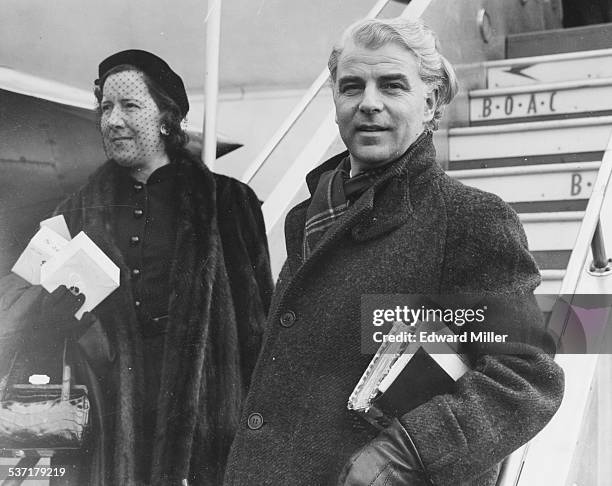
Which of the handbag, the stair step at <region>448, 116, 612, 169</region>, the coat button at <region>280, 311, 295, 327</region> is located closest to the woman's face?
the handbag

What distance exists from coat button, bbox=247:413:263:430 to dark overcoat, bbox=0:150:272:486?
1.95ft

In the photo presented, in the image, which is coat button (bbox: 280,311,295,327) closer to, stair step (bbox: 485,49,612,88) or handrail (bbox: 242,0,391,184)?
handrail (bbox: 242,0,391,184)

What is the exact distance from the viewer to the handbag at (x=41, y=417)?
2.07 m

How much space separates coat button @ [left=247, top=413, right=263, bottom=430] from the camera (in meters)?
1.58

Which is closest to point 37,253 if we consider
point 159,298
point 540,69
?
point 159,298

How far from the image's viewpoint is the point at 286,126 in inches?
105

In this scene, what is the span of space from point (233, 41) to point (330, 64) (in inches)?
36.9

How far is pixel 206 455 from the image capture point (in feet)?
7.07

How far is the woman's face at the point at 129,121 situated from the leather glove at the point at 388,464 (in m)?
1.12

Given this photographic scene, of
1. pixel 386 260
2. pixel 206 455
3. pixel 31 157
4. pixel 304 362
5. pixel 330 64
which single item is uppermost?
pixel 330 64

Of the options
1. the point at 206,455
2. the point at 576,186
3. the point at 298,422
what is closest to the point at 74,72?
the point at 206,455

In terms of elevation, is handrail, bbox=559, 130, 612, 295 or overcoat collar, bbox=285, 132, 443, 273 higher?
overcoat collar, bbox=285, 132, 443, 273

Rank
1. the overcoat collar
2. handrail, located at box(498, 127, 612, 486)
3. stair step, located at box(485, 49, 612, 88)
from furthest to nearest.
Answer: stair step, located at box(485, 49, 612, 88) < handrail, located at box(498, 127, 612, 486) < the overcoat collar

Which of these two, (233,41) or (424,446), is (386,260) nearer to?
(424,446)
